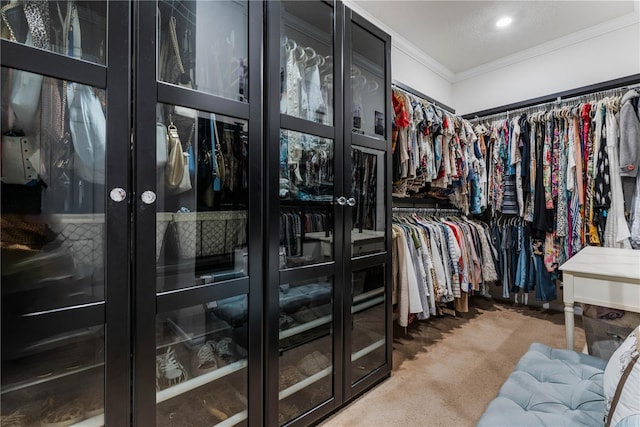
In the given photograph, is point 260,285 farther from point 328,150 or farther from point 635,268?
point 635,268

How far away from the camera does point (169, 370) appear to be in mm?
1107

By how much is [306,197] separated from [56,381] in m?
1.13

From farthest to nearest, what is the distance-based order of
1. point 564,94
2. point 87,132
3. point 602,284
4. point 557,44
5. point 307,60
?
point 557,44 < point 564,94 < point 307,60 < point 602,284 < point 87,132

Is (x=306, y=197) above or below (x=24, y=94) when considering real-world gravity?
below

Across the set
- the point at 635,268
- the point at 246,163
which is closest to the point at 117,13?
the point at 246,163

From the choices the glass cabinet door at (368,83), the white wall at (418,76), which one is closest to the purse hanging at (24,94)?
the glass cabinet door at (368,83)

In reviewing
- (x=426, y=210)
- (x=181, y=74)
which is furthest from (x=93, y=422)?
(x=426, y=210)

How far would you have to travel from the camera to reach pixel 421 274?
2072mm

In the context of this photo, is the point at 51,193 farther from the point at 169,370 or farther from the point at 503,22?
the point at 503,22

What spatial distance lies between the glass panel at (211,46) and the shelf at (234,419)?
128cm

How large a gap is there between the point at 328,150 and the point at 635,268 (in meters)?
1.60

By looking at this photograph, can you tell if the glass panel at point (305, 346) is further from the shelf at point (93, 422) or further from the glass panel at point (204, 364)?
the shelf at point (93, 422)

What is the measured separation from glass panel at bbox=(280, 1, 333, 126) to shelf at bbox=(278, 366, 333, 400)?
126 centimetres

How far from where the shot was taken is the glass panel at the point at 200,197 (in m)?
1.07
